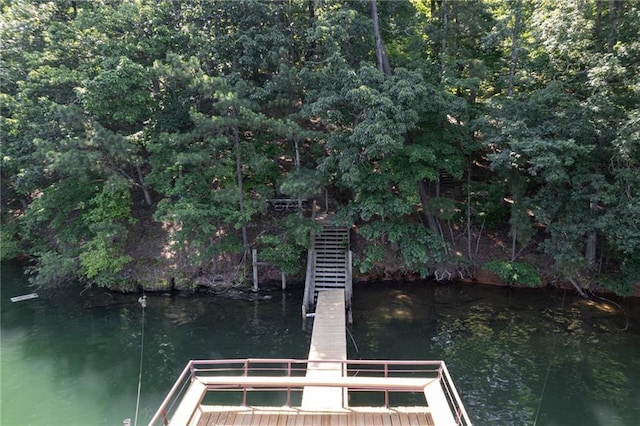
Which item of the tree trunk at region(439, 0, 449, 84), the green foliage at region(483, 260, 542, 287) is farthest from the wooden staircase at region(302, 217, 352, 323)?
the tree trunk at region(439, 0, 449, 84)

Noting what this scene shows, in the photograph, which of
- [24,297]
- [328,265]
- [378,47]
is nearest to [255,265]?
[328,265]

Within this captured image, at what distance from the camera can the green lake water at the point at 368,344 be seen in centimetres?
1070

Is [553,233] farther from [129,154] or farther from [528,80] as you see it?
[129,154]

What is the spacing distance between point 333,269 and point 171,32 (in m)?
12.4

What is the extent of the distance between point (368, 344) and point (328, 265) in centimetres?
426

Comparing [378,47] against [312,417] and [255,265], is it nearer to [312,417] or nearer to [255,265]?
[255,265]

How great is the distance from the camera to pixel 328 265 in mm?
16734

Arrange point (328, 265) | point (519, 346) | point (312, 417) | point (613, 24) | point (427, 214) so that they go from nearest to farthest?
point (312, 417), point (519, 346), point (613, 24), point (328, 265), point (427, 214)

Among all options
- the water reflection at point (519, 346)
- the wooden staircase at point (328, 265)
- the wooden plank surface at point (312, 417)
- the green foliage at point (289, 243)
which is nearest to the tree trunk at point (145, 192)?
the green foliage at point (289, 243)

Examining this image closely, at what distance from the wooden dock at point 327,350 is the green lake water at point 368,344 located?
1.25m

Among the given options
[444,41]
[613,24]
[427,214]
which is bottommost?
[427,214]

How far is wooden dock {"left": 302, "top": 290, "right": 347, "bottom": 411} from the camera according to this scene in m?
8.94

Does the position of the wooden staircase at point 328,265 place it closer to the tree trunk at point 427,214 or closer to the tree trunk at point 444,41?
the tree trunk at point 427,214

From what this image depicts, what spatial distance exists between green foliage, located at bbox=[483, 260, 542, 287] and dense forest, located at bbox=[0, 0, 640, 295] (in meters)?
0.08
